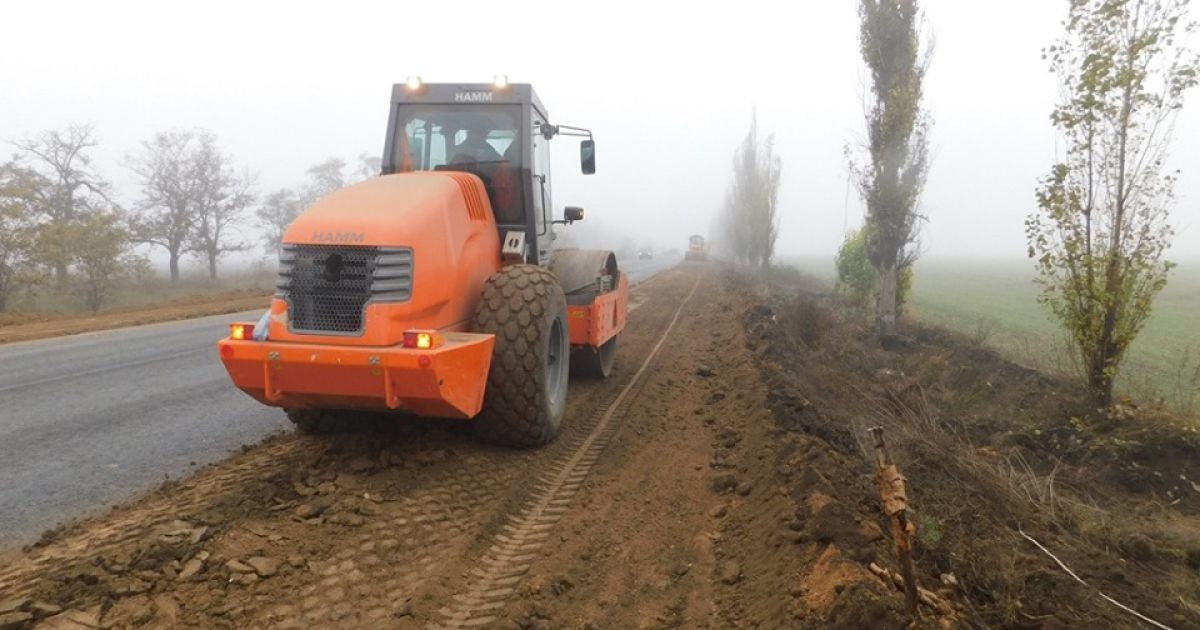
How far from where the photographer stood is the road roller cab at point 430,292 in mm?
4289

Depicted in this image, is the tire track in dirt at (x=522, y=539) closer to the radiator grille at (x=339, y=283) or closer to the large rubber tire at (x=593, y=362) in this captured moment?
the radiator grille at (x=339, y=283)

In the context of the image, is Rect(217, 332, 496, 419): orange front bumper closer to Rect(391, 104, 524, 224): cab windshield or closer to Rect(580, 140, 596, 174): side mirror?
Rect(391, 104, 524, 224): cab windshield

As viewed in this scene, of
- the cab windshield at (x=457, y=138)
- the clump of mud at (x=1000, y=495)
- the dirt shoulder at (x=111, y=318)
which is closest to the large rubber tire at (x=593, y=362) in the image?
the clump of mud at (x=1000, y=495)

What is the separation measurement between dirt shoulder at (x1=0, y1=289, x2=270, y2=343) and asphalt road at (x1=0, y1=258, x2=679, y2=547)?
291 centimetres

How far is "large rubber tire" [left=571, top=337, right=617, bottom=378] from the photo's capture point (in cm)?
815

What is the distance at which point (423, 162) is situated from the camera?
645 centimetres

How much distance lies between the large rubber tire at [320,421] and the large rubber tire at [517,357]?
107 centimetres

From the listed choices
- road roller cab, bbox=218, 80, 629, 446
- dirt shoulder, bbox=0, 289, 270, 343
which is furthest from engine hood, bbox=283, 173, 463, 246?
dirt shoulder, bbox=0, 289, 270, 343

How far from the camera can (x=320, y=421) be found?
5375mm

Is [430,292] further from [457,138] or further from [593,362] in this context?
[593,362]

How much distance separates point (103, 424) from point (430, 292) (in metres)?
3.78

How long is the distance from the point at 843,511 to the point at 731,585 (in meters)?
0.75

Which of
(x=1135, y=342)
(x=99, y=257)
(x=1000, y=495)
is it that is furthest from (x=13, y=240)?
(x=1135, y=342)

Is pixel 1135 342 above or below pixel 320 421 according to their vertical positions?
below
